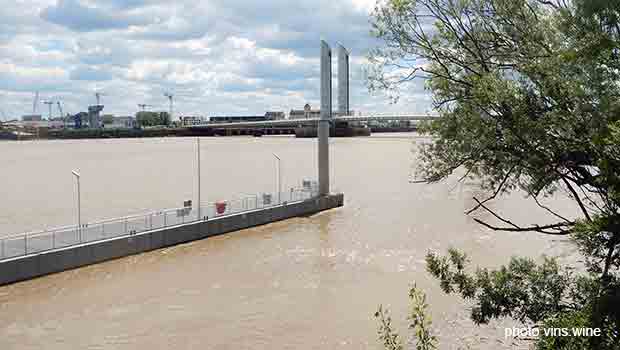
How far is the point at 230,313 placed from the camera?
13203mm

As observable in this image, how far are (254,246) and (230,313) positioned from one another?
7338mm

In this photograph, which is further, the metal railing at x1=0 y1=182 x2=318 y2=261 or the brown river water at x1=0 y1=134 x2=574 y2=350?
the metal railing at x1=0 y1=182 x2=318 y2=261

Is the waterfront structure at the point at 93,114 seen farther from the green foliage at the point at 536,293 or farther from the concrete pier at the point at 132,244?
the green foliage at the point at 536,293

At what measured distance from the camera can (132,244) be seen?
60.1 ft

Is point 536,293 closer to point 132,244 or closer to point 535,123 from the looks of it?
point 535,123

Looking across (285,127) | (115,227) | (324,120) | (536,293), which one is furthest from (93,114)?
(536,293)

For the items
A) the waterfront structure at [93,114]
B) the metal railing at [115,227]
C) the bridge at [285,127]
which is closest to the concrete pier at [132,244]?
the metal railing at [115,227]

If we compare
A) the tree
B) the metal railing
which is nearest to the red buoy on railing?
the metal railing

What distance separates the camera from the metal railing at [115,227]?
15.6 m

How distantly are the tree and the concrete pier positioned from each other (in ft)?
36.5

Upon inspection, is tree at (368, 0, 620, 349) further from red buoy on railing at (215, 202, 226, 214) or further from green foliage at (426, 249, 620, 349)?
red buoy on railing at (215, 202, 226, 214)

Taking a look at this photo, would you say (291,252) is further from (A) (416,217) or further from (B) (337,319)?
(A) (416,217)

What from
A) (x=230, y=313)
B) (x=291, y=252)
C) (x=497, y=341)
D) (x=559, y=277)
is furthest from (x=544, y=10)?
(x=291, y=252)

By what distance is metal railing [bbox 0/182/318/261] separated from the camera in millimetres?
15648
